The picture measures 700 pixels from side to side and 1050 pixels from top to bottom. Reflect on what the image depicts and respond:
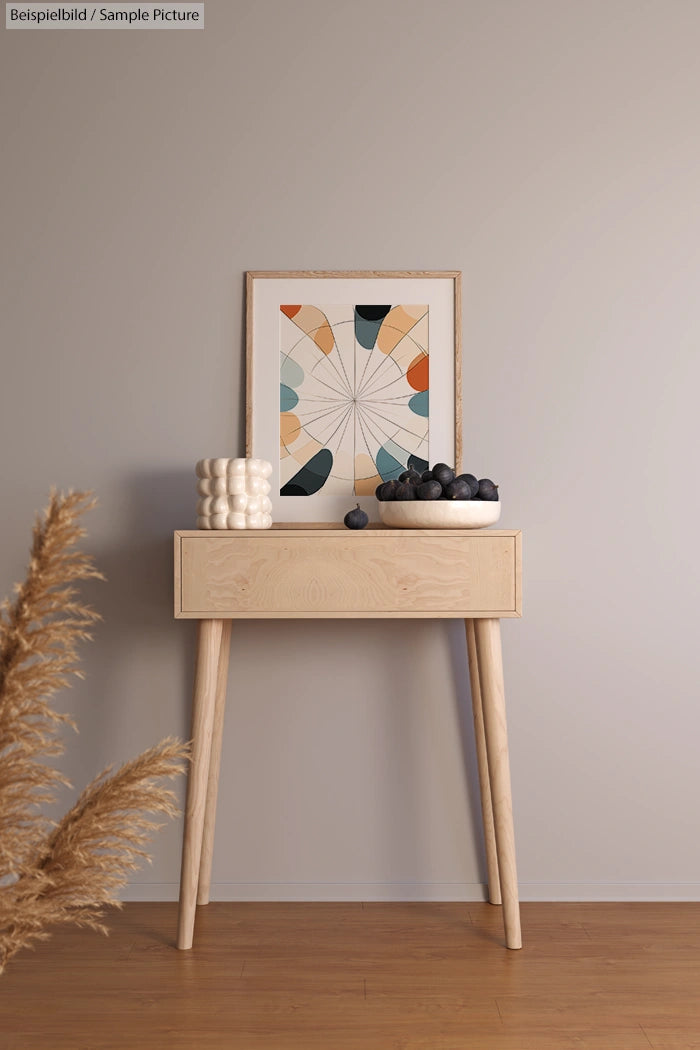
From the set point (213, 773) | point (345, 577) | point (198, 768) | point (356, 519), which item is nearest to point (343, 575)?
point (345, 577)

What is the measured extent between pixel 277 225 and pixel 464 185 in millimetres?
520

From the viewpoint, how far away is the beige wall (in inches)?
97.3

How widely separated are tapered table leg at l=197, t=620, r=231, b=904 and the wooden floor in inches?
3.2

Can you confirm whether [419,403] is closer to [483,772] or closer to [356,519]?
[356,519]

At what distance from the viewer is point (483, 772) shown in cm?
235

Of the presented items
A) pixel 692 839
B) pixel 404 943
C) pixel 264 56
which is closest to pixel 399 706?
pixel 404 943

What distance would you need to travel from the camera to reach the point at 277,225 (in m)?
2.48

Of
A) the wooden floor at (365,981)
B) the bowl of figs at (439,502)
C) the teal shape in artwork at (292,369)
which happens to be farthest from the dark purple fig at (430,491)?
the wooden floor at (365,981)

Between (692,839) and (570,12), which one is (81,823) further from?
(570,12)

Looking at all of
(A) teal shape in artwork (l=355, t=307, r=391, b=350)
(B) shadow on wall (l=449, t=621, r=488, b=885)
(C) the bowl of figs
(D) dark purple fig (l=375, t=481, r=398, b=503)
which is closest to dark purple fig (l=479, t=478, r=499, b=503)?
(C) the bowl of figs

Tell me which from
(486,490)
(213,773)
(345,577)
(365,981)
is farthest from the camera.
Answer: (213,773)

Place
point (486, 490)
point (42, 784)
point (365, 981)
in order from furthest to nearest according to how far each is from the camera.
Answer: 1. point (486, 490)
2. point (365, 981)
3. point (42, 784)

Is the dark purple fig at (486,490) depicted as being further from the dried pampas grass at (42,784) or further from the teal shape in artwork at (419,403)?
the dried pampas grass at (42,784)

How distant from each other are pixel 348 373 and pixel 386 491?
16.5 inches
